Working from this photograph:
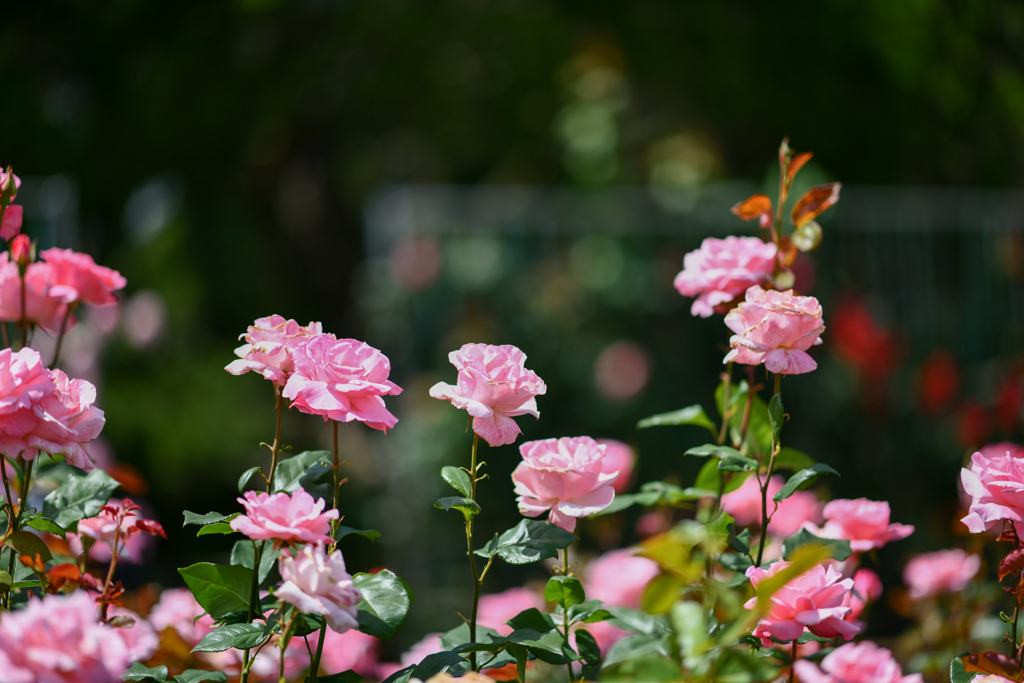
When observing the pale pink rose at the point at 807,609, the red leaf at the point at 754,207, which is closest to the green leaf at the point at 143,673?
the pale pink rose at the point at 807,609

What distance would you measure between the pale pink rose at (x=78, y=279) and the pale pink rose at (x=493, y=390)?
41 cm

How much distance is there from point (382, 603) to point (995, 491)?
53 cm

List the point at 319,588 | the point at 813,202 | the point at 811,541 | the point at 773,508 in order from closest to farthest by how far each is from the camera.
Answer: the point at 319,588
the point at 811,541
the point at 813,202
the point at 773,508

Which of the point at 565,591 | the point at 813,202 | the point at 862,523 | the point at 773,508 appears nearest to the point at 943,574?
the point at 773,508

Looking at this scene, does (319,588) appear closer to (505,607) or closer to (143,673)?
(143,673)

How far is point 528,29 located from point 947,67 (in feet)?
8.10

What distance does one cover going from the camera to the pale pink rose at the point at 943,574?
117 cm

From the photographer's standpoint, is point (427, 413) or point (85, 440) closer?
point (85, 440)

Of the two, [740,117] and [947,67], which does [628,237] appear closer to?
[740,117]

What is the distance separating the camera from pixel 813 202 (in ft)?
3.10

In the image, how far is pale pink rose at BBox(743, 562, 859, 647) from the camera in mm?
688

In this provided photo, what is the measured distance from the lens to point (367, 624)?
2.19 ft

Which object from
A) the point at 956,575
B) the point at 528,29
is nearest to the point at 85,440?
the point at 956,575

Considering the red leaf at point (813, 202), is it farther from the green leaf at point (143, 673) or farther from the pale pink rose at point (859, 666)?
the green leaf at point (143, 673)
